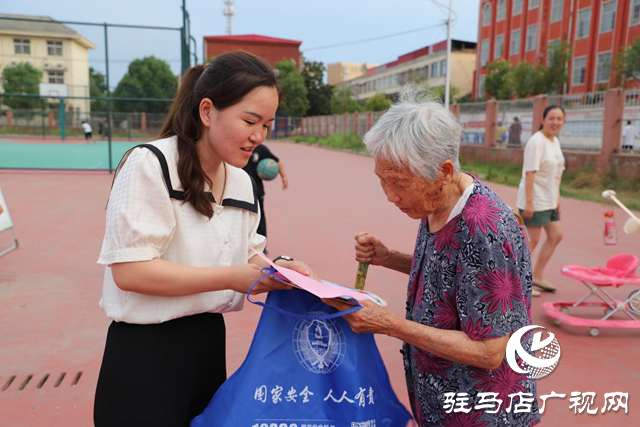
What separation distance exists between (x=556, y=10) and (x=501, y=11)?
275 inches

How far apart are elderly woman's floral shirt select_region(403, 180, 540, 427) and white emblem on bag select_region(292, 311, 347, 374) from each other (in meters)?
0.29

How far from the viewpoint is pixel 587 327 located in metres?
4.79

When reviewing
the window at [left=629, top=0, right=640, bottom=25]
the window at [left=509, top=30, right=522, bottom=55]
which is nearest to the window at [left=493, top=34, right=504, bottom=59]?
the window at [left=509, top=30, right=522, bottom=55]

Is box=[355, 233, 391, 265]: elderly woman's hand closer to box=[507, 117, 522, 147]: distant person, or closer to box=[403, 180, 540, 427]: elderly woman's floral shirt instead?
box=[403, 180, 540, 427]: elderly woman's floral shirt

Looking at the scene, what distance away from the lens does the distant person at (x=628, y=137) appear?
45.9ft

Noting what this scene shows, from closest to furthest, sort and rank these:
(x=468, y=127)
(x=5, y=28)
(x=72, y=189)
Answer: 1. (x=72, y=189)
2. (x=5, y=28)
3. (x=468, y=127)

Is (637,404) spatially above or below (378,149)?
below

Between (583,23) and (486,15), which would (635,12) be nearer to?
(583,23)

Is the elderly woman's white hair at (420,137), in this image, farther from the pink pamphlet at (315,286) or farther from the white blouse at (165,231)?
the white blouse at (165,231)

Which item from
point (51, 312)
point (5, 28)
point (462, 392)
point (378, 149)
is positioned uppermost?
point (5, 28)

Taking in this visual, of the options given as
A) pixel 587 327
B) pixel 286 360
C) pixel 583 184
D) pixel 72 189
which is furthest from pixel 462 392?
pixel 583 184

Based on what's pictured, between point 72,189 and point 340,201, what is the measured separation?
6.32 m

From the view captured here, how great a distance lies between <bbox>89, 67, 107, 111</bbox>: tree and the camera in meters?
16.9

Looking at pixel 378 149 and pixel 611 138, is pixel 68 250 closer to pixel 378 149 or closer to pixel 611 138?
pixel 378 149
